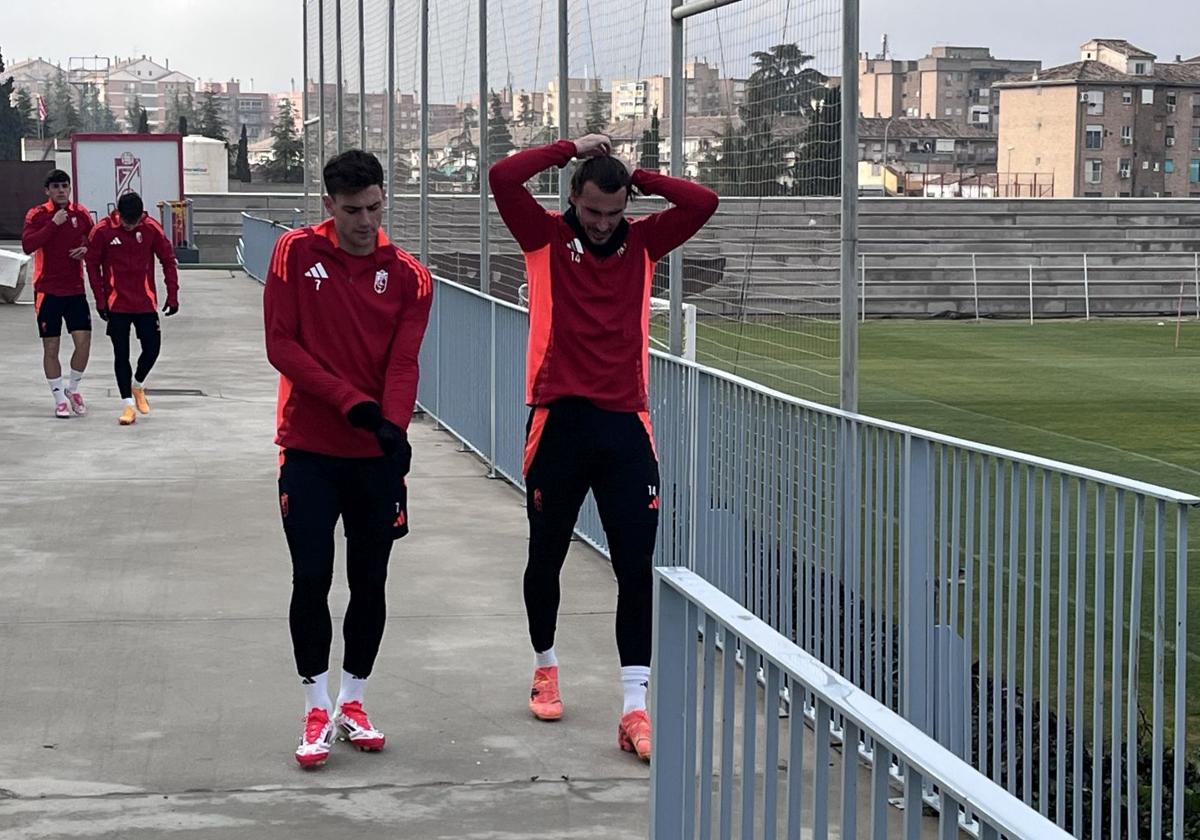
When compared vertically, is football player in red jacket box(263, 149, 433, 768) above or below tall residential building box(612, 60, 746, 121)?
below

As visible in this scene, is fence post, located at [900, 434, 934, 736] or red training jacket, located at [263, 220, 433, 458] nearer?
fence post, located at [900, 434, 934, 736]

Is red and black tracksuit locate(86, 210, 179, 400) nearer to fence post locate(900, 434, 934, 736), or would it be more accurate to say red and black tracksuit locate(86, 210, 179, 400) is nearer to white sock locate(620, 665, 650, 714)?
white sock locate(620, 665, 650, 714)

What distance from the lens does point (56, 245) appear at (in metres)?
14.5

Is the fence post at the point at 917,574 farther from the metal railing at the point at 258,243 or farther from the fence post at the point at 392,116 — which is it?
the metal railing at the point at 258,243

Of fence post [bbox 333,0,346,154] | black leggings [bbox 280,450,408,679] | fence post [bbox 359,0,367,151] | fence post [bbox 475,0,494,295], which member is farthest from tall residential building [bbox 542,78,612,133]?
fence post [bbox 333,0,346,154]

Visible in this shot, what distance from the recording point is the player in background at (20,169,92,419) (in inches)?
570

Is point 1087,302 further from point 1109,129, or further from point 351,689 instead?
point 1109,129

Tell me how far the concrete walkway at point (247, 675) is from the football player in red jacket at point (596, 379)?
59 centimetres

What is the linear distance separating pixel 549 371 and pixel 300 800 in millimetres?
1526

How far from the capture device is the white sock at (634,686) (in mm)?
6031

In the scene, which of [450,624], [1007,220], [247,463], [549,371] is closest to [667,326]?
[450,624]

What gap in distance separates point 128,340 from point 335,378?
8880 millimetres

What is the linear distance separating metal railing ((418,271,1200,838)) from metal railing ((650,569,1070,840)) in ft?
3.57

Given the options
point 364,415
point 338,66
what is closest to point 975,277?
point 338,66
